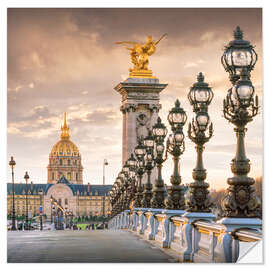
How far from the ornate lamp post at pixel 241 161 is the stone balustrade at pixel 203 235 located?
29cm

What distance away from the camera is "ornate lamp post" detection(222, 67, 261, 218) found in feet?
44.1

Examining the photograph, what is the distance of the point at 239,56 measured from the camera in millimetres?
14312

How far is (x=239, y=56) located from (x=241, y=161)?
2.28 m

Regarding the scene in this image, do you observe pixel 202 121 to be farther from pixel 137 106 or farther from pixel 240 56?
pixel 137 106

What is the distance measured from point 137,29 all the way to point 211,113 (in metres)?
3.56

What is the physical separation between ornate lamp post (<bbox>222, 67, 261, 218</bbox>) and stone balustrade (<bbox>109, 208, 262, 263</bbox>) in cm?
29

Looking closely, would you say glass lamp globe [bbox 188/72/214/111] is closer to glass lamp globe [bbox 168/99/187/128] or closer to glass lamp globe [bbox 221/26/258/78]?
glass lamp globe [bbox 221/26/258/78]

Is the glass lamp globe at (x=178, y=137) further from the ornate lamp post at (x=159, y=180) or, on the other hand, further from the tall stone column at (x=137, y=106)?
the tall stone column at (x=137, y=106)

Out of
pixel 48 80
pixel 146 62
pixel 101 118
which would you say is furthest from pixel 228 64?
pixel 146 62

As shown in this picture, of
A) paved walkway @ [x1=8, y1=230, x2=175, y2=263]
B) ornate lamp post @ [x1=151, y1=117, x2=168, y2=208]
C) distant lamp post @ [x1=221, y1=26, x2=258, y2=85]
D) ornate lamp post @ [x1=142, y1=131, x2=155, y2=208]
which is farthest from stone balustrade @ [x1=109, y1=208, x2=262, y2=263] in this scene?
ornate lamp post @ [x1=142, y1=131, x2=155, y2=208]

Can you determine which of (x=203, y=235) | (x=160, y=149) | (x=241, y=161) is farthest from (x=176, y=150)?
(x=241, y=161)

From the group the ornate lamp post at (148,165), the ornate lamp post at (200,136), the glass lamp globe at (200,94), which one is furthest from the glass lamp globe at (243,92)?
the ornate lamp post at (148,165)
